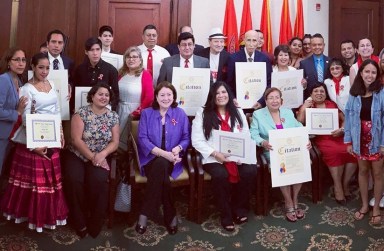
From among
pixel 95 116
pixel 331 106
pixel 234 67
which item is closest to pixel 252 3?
pixel 234 67

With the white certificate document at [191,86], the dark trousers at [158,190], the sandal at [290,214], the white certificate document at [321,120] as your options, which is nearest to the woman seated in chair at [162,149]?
the dark trousers at [158,190]

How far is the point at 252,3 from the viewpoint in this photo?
6160 mm

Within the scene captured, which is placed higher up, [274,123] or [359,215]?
[274,123]

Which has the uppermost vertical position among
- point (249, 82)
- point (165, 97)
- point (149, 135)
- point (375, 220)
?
point (249, 82)

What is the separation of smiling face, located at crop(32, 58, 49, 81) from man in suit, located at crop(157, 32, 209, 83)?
118cm

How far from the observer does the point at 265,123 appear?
3.82m

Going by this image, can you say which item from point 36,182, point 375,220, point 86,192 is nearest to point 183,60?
point 86,192

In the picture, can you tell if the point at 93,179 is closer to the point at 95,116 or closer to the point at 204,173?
the point at 95,116

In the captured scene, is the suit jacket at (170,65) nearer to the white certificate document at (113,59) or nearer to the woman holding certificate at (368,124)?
the white certificate document at (113,59)

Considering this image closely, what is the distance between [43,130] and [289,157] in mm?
2058

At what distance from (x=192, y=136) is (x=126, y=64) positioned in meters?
0.98

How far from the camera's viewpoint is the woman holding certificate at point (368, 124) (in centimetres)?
336

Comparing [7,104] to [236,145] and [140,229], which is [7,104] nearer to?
[140,229]

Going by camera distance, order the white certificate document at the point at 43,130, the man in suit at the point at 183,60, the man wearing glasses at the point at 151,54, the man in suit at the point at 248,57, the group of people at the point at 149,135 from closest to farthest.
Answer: the white certificate document at the point at 43,130, the group of people at the point at 149,135, the man in suit at the point at 183,60, the man in suit at the point at 248,57, the man wearing glasses at the point at 151,54
